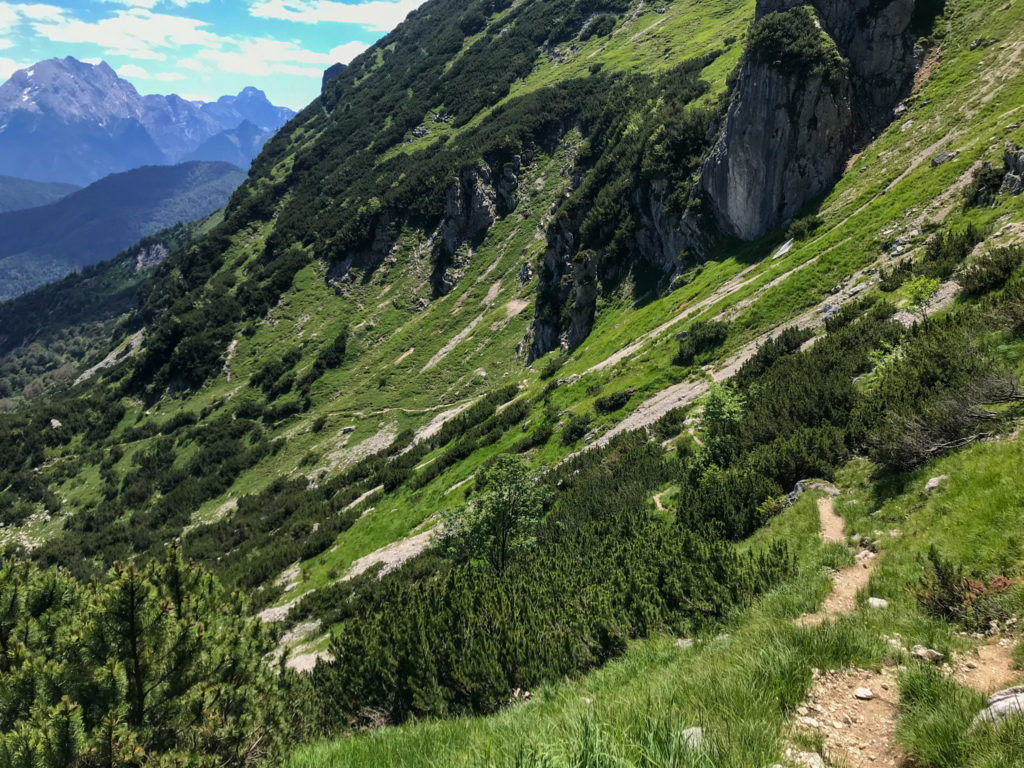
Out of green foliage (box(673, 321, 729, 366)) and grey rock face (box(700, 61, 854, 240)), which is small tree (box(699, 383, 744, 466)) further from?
grey rock face (box(700, 61, 854, 240))

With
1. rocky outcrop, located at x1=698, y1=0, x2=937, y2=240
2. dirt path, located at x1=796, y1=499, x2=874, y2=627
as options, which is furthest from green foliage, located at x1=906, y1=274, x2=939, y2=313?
rocky outcrop, located at x1=698, y1=0, x2=937, y2=240

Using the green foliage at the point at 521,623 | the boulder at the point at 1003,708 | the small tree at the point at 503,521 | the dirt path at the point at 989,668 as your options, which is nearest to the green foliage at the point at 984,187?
the green foliage at the point at 521,623

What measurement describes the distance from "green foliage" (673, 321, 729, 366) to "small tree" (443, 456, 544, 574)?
18406mm

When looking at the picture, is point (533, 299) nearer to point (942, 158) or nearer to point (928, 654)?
point (942, 158)

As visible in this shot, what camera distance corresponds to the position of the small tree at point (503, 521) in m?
22.3

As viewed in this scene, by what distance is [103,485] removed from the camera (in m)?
85.5

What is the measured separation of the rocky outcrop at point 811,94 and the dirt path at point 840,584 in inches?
1636

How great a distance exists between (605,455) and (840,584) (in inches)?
887

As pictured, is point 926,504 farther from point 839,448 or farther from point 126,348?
Result: point 126,348

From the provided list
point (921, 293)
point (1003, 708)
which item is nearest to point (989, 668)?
point (1003, 708)

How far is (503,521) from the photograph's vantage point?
73.8 feet

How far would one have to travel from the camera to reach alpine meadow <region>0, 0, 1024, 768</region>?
5.96m

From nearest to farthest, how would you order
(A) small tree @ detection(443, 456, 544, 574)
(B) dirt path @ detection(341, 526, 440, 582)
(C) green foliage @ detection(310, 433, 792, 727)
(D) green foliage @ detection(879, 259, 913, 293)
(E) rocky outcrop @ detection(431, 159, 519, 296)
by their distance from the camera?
(C) green foliage @ detection(310, 433, 792, 727), (A) small tree @ detection(443, 456, 544, 574), (D) green foliage @ detection(879, 259, 913, 293), (B) dirt path @ detection(341, 526, 440, 582), (E) rocky outcrop @ detection(431, 159, 519, 296)

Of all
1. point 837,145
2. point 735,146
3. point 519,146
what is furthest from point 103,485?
point 837,145
